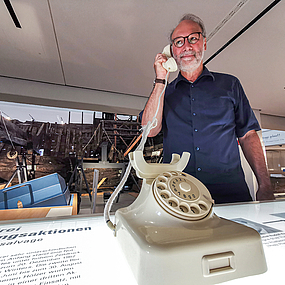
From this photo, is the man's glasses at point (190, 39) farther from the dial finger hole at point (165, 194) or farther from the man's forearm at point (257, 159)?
the dial finger hole at point (165, 194)

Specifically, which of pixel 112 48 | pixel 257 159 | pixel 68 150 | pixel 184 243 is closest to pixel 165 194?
pixel 184 243

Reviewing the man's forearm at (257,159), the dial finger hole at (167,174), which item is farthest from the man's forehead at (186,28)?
the dial finger hole at (167,174)

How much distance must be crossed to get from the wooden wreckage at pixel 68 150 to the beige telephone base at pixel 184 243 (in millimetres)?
865

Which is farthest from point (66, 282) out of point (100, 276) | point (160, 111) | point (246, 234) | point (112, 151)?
point (112, 151)

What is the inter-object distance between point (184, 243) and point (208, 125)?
806 mm

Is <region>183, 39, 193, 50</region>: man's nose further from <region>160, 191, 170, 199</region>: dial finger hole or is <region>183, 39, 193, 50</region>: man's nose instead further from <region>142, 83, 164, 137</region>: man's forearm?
<region>160, 191, 170, 199</region>: dial finger hole

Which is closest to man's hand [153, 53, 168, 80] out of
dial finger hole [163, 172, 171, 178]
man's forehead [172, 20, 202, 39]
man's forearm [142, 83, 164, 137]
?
man's forearm [142, 83, 164, 137]

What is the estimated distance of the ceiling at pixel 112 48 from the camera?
1.19 m

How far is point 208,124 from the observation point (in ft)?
3.13

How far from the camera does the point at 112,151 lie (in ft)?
4.71

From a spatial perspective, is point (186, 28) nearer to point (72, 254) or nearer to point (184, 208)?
point (184, 208)

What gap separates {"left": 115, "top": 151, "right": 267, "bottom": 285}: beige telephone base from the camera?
23 centimetres

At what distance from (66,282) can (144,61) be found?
5.57ft

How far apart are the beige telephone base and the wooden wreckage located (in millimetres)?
865
